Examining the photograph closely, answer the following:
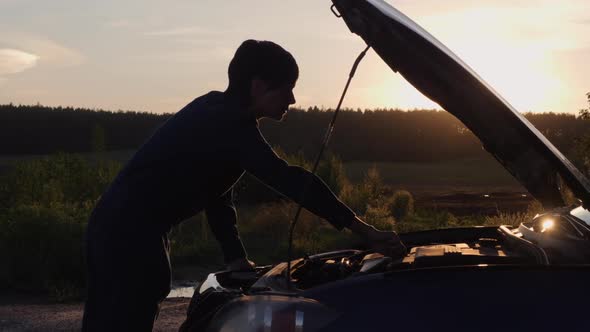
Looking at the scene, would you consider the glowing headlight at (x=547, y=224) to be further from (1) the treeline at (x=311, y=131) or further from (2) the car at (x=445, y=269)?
(1) the treeline at (x=311, y=131)

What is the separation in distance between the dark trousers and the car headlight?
0.69m

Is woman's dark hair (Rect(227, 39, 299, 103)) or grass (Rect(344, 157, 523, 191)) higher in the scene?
grass (Rect(344, 157, 523, 191))

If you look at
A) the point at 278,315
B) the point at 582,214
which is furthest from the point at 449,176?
the point at 278,315

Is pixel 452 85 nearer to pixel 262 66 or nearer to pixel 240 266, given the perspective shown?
pixel 262 66

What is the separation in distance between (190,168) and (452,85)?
1.11 meters

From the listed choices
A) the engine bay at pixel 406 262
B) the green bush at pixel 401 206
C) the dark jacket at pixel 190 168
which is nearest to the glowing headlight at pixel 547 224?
the engine bay at pixel 406 262

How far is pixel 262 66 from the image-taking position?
3801 mm

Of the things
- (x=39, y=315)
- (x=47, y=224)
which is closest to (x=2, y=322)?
(x=39, y=315)

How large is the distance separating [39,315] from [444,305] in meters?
7.47

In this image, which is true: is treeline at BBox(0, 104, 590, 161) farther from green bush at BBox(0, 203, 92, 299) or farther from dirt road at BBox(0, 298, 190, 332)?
dirt road at BBox(0, 298, 190, 332)

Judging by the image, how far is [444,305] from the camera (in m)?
2.97

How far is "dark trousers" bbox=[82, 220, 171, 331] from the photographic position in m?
3.76

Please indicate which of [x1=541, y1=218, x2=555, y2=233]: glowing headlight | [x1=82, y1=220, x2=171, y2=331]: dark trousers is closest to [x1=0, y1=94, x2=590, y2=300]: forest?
[x1=541, y1=218, x2=555, y2=233]: glowing headlight

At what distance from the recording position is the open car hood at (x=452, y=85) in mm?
3584
